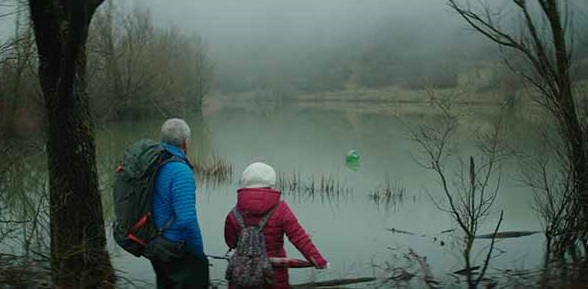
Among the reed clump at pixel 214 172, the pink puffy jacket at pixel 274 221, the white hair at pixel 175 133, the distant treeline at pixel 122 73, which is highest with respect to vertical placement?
the distant treeline at pixel 122 73

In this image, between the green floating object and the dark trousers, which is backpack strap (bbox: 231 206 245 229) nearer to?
the dark trousers

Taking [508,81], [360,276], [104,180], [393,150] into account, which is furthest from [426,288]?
[393,150]

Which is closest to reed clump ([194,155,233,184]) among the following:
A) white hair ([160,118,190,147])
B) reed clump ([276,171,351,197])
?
reed clump ([276,171,351,197])

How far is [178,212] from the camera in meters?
3.24

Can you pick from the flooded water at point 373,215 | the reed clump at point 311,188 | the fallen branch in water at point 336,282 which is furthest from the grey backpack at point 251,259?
the reed clump at point 311,188

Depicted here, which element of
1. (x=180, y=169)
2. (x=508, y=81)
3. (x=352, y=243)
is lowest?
(x=352, y=243)

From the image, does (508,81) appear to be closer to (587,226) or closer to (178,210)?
(587,226)

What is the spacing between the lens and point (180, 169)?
328 cm

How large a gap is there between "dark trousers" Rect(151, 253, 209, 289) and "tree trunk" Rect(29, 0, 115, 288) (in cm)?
94

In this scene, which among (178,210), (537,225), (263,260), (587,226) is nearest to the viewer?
(178,210)

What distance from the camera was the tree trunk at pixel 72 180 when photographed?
153 inches

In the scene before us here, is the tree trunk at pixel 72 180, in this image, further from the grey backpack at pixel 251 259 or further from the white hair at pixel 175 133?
the grey backpack at pixel 251 259

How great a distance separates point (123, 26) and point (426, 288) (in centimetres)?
2320

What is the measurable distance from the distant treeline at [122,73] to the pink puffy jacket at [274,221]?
3.36 m
